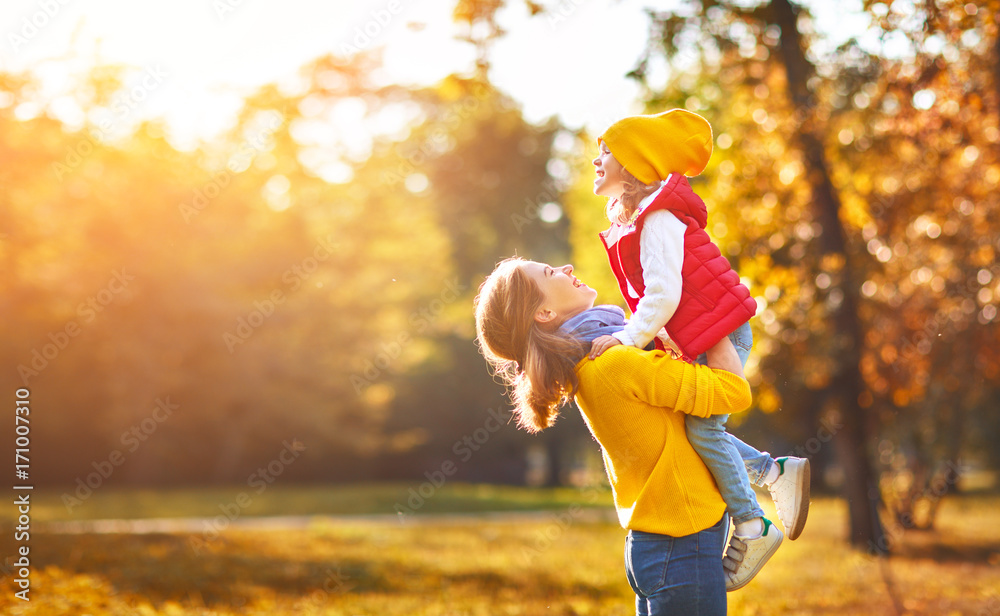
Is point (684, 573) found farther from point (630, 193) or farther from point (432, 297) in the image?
point (432, 297)

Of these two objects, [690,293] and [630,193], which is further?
[630,193]

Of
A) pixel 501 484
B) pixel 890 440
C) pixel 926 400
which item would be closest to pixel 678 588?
pixel 926 400

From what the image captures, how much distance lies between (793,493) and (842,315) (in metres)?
8.64

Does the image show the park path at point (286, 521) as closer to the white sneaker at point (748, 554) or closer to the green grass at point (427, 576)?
the green grass at point (427, 576)

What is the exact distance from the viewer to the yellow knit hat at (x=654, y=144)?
2.90 m

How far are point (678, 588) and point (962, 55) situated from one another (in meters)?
8.70

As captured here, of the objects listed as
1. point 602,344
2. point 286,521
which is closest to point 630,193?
point 602,344

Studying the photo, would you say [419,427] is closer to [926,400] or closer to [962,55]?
[926,400]

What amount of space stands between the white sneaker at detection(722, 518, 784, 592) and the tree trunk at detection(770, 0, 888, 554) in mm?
7902

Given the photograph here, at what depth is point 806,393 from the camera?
41.7ft

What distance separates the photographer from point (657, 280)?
2695mm

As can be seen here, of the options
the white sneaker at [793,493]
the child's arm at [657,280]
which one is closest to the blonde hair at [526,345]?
the child's arm at [657,280]

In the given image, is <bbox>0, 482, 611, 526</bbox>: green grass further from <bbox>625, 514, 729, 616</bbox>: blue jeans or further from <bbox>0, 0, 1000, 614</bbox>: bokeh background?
<bbox>625, 514, 729, 616</bbox>: blue jeans

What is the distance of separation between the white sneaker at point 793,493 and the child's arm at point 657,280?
66 centimetres
